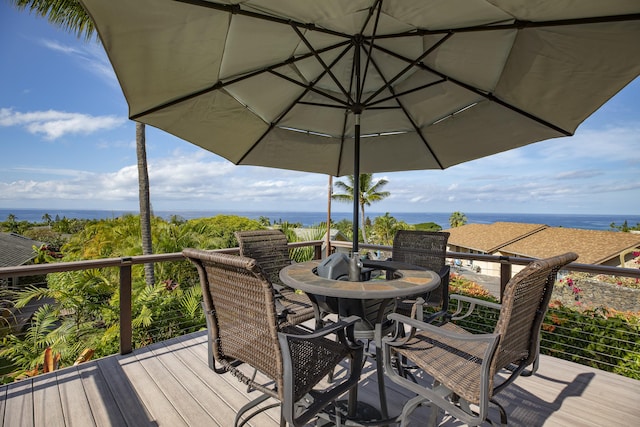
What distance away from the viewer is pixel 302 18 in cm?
202

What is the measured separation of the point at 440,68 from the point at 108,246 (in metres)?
10.3

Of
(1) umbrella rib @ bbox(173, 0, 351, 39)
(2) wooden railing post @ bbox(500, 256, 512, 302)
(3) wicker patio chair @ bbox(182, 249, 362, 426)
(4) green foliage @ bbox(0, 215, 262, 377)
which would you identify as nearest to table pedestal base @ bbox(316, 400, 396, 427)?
(3) wicker patio chair @ bbox(182, 249, 362, 426)

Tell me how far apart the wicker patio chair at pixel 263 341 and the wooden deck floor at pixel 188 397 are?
807 millimetres

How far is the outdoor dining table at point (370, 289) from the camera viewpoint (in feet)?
5.94

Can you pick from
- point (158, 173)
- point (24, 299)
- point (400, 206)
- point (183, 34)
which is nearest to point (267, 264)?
point (183, 34)

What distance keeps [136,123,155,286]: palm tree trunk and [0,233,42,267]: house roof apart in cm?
792

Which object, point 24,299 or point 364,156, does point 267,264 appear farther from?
point 24,299

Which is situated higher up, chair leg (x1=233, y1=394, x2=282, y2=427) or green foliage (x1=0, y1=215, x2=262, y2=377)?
chair leg (x1=233, y1=394, x2=282, y2=427)

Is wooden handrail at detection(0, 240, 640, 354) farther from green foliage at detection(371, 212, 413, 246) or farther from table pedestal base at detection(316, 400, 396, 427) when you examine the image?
green foliage at detection(371, 212, 413, 246)

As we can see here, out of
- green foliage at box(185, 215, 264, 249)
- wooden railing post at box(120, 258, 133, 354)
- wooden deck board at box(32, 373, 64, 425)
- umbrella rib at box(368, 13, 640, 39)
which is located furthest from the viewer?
green foliage at box(185, 215, 264, 249)

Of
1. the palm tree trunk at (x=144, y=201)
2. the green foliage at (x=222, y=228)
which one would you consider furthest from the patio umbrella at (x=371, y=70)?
the green foliage at (x=222, y=228)

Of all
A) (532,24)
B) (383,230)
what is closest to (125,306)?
(532,24)

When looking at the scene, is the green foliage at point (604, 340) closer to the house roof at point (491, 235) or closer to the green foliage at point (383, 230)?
the house roof at point (491, 235)

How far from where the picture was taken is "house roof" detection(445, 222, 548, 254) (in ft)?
97.3
